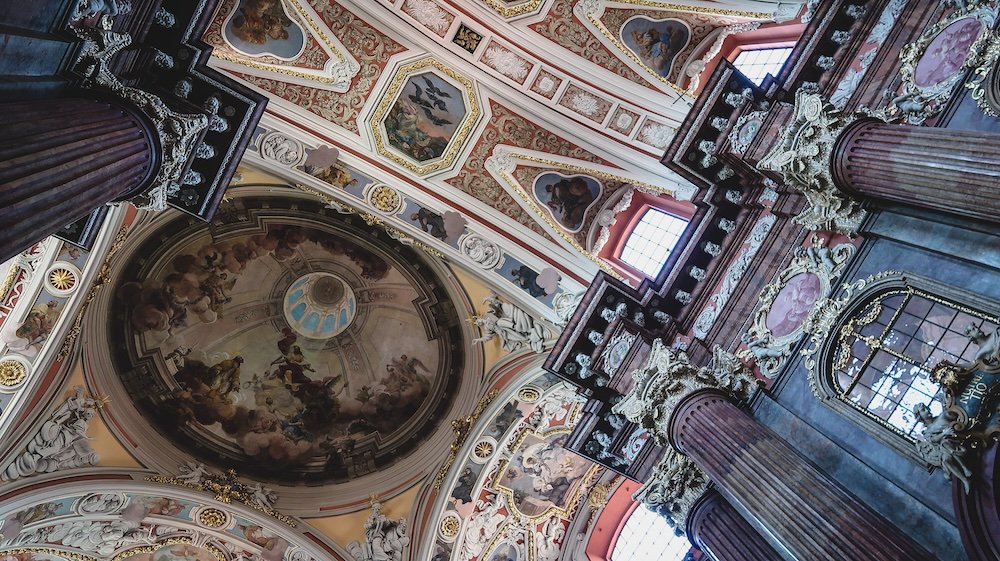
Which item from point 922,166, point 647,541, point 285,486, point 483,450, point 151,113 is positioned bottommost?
point 285,486

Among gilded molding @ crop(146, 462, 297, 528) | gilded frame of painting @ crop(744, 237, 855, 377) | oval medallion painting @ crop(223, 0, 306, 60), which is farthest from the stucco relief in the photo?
gilded frame of painting @ crop(744, 237, 855, 377)

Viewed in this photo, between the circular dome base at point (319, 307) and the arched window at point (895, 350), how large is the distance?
1345cm

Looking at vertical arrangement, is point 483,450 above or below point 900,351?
below

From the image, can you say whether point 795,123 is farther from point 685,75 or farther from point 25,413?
point 25,413

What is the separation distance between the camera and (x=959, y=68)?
8.03m

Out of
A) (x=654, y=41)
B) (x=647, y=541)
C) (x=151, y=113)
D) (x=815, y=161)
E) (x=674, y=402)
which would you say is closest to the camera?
(x=151, y=113)

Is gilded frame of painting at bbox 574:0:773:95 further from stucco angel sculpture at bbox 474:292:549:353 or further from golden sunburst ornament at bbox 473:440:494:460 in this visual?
golden sunburst ornament at bbox 473:440:494:460

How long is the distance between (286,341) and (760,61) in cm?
1353

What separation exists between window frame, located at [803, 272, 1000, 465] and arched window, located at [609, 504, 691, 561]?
8509mm

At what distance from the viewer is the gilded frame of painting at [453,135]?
15242 mm

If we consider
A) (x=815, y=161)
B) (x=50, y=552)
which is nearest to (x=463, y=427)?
(x=50, y=552)

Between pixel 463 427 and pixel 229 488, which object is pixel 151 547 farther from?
pixel 463 427

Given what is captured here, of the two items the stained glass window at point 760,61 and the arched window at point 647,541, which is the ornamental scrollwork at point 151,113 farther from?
the arched window at point 647,541

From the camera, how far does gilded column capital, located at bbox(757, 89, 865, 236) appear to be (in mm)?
8836
